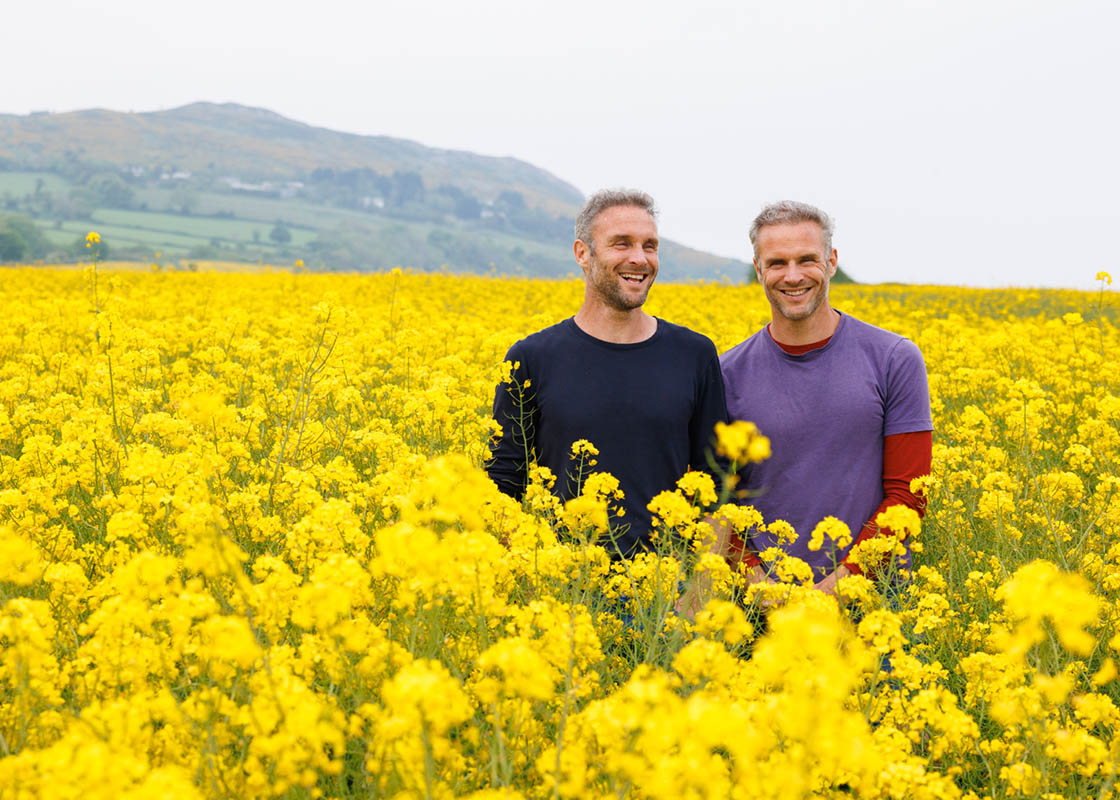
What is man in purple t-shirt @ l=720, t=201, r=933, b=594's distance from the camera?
3959 mm

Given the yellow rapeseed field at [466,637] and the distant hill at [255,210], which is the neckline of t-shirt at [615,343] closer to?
the yellow rapeseed field at [466,637]

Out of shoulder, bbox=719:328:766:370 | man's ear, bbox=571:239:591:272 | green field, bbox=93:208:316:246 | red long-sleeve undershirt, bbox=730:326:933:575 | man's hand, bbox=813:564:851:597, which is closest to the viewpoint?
man's hand, bbox=813:564:851:597

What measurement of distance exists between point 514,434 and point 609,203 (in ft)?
3.92

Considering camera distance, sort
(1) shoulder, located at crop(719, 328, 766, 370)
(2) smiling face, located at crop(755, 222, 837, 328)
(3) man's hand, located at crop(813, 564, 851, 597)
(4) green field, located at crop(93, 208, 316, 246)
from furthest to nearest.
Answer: (4) green field, located at crop(93, 208, 316, 246), (1) shoulder, located at crop(719, 328, 766, 370), (2) smiling face, located at crop(755, 222, 837, 328), (3) man's hand, located at crop(813, 564, 851, 597)

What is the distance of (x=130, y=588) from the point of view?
221 centimetres

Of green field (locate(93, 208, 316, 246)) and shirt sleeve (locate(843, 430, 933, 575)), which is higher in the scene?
green field (locate(93, 208, 316, 246))

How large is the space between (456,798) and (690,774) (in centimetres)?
93

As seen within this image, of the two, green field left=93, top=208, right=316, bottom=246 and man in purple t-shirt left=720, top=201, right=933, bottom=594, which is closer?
man in purple t-shirt left=720, top=201, right=933, bottom=594

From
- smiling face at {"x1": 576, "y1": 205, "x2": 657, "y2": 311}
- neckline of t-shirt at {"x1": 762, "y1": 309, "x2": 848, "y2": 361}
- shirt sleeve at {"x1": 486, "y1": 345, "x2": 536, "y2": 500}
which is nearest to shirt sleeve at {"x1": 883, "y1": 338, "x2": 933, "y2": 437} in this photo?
neckline of t-shirt at {"x1": 762, "y1": 309, "x2": 848, "y2": 361}

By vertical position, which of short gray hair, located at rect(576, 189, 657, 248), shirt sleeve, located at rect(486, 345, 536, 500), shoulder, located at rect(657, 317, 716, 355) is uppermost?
short gray hair, located at rect(576, 189, 657, 248)

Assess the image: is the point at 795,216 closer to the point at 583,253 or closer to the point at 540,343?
the point at 583,253

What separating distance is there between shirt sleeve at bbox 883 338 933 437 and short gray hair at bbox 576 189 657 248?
51.9 inches

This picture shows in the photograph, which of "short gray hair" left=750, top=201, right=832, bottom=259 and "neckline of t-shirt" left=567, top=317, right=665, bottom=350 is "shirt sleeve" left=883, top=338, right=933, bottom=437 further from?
"neckline of t-shirt" left=567, top=317, right=665, bottom=350

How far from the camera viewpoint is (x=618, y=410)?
4039 millimetres
